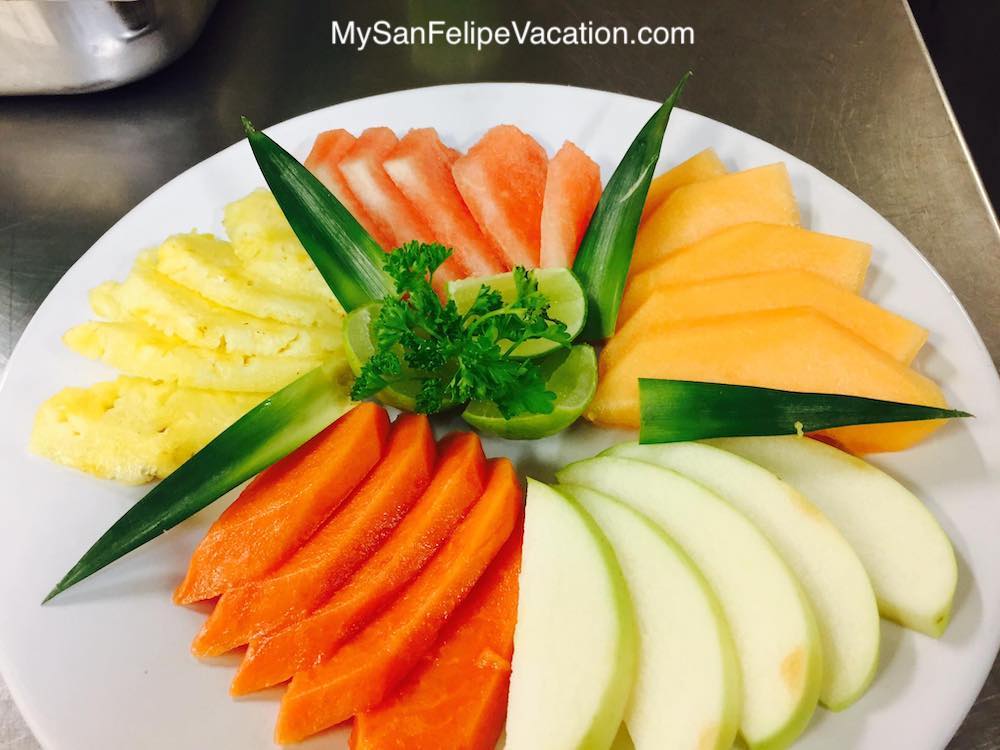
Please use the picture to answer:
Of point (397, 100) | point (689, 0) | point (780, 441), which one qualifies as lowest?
point (780, 441)

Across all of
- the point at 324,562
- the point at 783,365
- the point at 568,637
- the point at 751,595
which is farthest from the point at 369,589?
the point at 783,365

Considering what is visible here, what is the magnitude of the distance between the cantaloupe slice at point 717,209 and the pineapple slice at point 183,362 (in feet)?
3.30

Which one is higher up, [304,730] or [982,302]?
[982,302]

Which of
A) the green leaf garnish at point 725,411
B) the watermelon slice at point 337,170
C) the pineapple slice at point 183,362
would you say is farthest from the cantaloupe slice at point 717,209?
the pineapple slice at point 183,362

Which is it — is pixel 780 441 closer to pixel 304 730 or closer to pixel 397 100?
pixel 304 730

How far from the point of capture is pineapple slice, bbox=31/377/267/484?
1948mm

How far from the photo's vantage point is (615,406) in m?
2.03

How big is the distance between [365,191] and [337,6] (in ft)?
A: 6.47

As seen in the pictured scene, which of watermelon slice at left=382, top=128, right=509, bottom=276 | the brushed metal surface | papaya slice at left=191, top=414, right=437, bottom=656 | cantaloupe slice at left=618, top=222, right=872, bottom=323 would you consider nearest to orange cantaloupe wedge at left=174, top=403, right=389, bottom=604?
papaya slice at left=191, top=414, right=437, bottom=656

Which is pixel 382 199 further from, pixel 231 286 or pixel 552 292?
pixel 552 292

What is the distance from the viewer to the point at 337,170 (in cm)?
243

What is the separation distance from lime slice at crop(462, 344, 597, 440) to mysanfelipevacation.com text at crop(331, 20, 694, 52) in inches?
85.4

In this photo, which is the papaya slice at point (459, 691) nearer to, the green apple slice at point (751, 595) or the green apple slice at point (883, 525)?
the green apple slice at point (751, 595)

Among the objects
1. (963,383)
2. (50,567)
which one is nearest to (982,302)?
(963,383)
